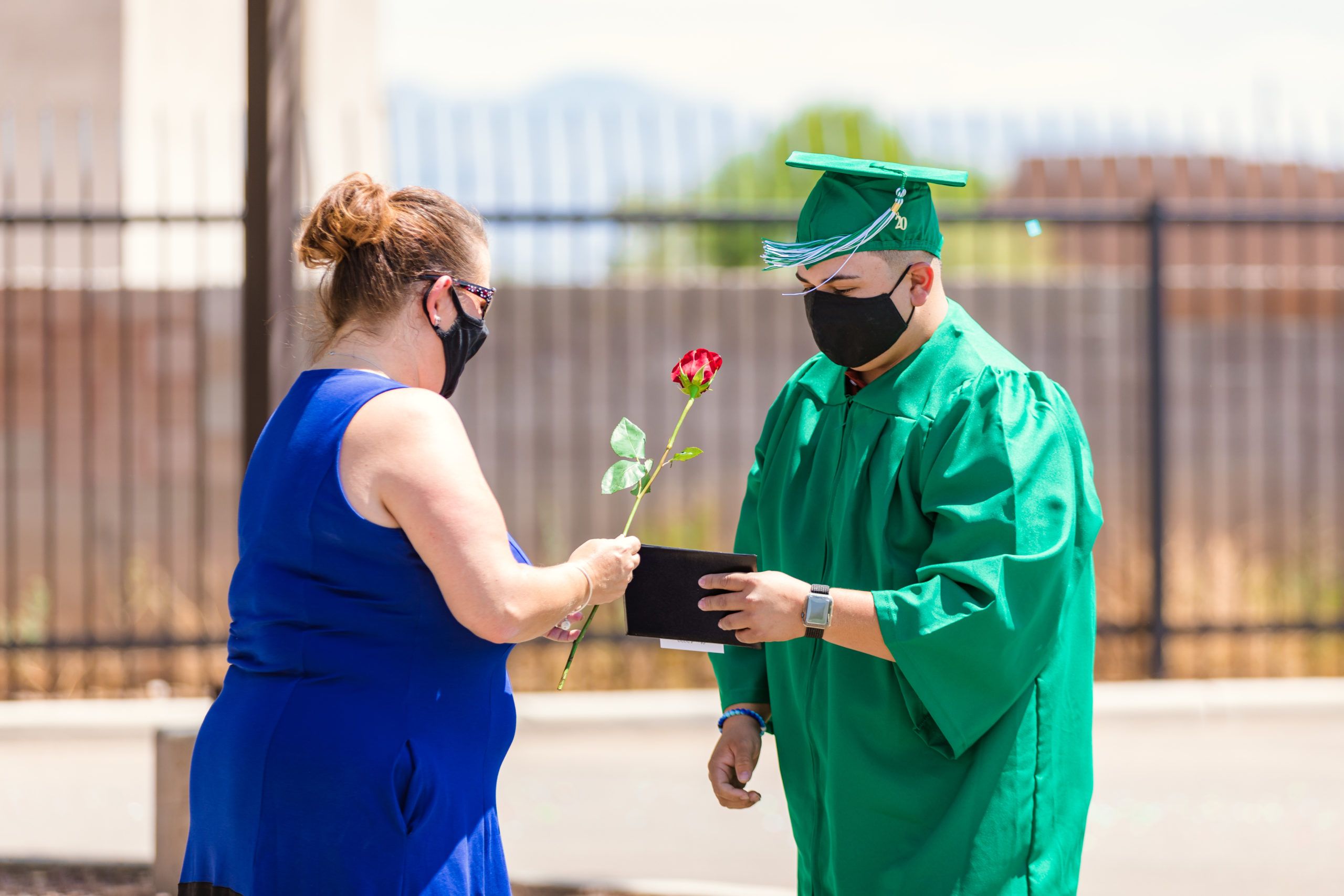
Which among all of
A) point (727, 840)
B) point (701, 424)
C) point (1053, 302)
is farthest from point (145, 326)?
point (1053, 302)

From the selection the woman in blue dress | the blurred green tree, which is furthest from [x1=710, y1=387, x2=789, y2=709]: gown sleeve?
the blurred green tree

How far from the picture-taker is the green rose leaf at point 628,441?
2.28 metres

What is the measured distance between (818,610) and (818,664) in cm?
27

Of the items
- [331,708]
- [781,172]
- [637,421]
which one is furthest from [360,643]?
[781,172]

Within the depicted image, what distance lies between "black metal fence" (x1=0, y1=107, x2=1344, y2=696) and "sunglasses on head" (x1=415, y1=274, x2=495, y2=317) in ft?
Answer: 17.0

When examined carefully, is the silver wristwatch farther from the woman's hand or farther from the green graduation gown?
the woman's hand

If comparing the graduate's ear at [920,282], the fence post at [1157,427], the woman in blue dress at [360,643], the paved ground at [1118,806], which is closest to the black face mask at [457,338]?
the woman in blue dress at [360,643]

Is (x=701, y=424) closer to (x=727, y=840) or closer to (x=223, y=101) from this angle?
(x=727, y=840)

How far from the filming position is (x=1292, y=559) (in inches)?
341

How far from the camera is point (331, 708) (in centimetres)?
195

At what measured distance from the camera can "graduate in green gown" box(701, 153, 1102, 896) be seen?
2.12m

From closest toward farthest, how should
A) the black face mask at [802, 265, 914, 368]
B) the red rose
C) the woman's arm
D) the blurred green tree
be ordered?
the woman's arm
the black face mask at [802, 265, 914, 368]
the red rose
the blurred green tree

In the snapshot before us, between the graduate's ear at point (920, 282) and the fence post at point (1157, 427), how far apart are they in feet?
18.6

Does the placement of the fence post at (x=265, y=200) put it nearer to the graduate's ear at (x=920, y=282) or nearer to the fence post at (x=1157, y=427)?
the graduate's ear at (x=920, y=282)
